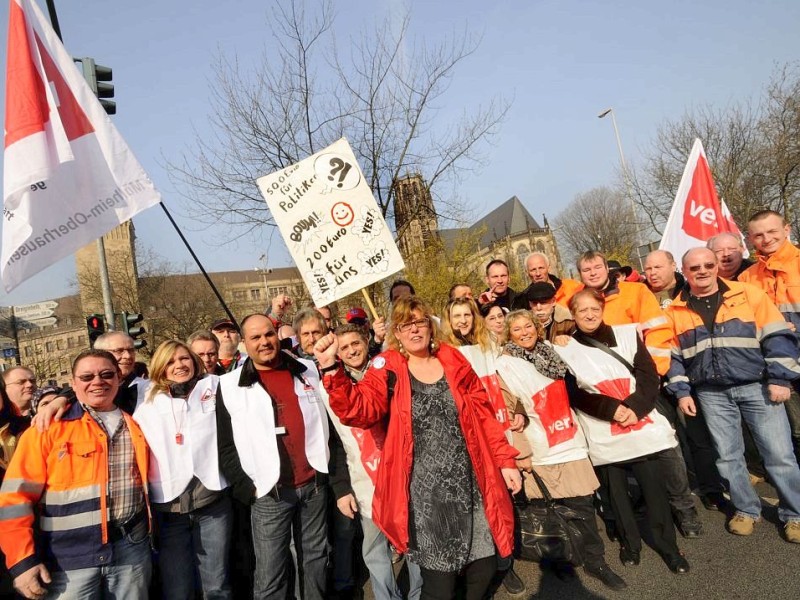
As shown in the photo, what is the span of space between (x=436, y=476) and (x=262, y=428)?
1242 millimetres

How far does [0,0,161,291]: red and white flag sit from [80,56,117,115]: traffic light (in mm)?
3014

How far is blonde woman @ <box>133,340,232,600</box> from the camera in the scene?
10.5 ft

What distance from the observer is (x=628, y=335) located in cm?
392

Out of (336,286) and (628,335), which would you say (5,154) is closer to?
(336,286)

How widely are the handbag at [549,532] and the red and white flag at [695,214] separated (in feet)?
15.2

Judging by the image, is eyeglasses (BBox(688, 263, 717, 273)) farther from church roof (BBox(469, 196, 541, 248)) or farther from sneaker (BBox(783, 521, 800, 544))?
church roof (BBox(469, 196, 541, 248))

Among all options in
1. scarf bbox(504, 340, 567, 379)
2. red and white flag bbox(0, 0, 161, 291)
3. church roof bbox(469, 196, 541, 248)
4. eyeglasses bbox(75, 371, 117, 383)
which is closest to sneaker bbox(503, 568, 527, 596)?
scarf bbox(504, 340, 567, 379)

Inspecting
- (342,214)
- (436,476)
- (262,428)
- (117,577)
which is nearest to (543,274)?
(342,214)

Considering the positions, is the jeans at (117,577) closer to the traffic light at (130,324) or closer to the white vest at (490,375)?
the white vest at (490,375)

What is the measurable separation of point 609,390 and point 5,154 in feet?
16.1

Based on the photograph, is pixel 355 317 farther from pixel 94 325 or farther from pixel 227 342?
pixel 94 325

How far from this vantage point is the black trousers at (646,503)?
3.61 metres

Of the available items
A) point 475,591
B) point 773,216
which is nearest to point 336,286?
point 475,591

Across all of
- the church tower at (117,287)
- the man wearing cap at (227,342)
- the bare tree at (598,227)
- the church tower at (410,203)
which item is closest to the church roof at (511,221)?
the bare tree at (598,227)
